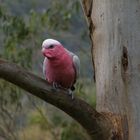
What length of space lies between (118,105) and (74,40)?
13.5ft

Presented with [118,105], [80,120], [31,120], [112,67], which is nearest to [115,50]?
[112,67]

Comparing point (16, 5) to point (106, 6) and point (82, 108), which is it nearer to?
point (106, 6)

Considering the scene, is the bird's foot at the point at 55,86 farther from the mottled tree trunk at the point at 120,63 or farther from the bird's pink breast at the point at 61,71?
the mottled tree trunk at the point at 120,63

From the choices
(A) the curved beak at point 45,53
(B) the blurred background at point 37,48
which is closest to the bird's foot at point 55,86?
(A) the curved beak at point 45,53

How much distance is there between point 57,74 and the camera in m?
2.75

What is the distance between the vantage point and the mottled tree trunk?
108 inches

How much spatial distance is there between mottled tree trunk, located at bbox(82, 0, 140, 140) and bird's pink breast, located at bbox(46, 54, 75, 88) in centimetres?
17

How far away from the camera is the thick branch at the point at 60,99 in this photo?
2.34 m

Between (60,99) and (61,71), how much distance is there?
32cm

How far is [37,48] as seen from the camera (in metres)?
6.21

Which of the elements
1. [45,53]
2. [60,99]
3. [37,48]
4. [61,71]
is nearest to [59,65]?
[61,71]

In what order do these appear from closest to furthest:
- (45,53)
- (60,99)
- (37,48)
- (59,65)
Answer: (60,99) → (45,53) → (59,65) → (37,48)

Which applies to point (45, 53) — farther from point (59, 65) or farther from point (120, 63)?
point (120, 63)

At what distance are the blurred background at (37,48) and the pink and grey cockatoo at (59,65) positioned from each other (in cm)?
248
